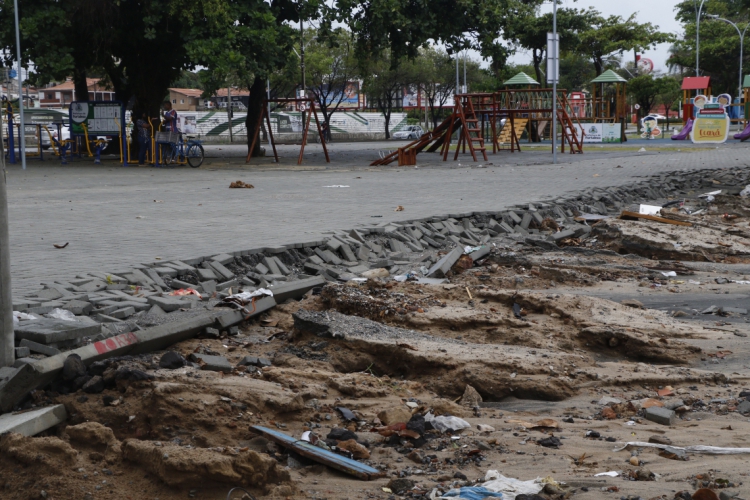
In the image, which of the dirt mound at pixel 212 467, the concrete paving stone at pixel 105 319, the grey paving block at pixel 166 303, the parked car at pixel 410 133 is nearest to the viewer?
the dirt mound at pixel 212 467

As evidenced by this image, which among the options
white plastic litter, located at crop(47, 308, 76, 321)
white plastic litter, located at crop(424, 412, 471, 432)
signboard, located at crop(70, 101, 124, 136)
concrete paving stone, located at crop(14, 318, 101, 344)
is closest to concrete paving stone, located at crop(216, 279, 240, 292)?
white plastic litter, located at crop(47, 308, 76, 321)

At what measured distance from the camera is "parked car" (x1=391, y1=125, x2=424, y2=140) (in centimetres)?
5609

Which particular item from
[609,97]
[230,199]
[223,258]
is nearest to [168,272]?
[223,258]

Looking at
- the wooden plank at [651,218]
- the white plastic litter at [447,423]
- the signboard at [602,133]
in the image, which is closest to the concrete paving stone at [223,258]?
the white plastic litter at [447,423]

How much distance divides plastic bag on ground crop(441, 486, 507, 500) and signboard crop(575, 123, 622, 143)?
38975 mm

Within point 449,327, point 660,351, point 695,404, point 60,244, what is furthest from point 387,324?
point 60,244

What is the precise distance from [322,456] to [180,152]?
Result: 21716 mm

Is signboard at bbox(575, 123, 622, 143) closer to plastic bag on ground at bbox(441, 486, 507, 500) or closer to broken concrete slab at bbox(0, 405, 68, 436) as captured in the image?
broken concrete slab at bbox(0, 405, 68, 436)

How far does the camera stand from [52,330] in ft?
14.9

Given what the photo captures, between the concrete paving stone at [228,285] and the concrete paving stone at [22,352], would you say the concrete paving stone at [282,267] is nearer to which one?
the concrete paving stone at [228,285]

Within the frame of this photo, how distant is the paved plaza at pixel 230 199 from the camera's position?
26.0 feet

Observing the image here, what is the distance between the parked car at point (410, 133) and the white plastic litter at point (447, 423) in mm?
51405

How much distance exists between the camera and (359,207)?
38.8 feet

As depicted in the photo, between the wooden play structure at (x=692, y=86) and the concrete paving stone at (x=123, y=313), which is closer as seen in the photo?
the concrete paving stone at (x=123, y=313)
